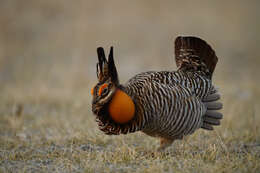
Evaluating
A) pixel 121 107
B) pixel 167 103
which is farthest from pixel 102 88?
pixel 167 103

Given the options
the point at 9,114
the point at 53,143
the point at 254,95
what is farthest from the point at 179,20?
the point at 53,143

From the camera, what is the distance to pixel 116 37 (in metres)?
13.3

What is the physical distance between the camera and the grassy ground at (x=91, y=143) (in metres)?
3.72

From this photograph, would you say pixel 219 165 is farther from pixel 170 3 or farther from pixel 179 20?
pixel 170 3

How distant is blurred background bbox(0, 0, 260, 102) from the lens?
401 inches

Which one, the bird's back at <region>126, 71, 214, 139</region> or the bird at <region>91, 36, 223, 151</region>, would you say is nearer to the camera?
the bird at <region>91, 36, 223, 151</region>

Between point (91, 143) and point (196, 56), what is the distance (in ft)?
5.63

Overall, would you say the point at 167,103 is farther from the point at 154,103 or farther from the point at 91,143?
the point at 91,143

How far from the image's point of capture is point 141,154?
4.27 meters

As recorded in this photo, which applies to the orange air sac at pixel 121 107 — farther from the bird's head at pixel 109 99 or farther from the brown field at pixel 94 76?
the brown field at pixel 94 76

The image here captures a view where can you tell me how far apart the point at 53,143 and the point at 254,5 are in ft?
41.0

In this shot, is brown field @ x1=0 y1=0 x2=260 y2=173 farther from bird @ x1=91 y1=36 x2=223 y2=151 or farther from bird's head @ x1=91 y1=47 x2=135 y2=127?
bird's head @ x1=91 y1=47 x2=135 y2=127

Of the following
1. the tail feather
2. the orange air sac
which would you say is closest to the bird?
the orange air sac

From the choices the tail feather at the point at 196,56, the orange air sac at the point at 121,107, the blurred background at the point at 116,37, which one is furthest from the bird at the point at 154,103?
the blurred background at the point at 116,37
